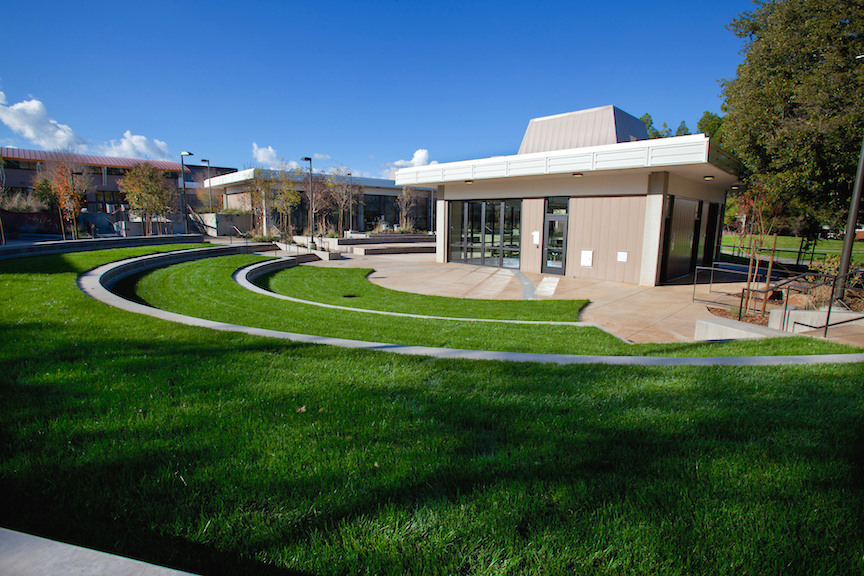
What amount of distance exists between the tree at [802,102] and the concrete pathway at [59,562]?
1543 cm

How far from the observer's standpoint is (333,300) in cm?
1196

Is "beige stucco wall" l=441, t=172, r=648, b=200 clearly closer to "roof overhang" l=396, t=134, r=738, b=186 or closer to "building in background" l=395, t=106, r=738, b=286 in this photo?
"building in background" l=395, t=106, r=738, b=286

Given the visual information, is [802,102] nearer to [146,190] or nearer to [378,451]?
[378,451]

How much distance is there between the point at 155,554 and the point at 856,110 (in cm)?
1560

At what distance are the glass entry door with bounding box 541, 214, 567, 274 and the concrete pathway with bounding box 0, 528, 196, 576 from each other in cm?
1790

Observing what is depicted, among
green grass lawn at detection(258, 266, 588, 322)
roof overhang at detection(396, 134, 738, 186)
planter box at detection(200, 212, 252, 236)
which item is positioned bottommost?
green grass lawn at detection(258, 266, 588, 322)

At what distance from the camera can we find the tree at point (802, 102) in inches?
448

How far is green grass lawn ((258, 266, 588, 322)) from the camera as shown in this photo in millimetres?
10395

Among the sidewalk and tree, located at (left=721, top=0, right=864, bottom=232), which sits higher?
tree, located at (left=721, top=0, right=864, bottom=232)

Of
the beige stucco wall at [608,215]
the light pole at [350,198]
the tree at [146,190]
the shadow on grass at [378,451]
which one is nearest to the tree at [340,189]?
the light pole at [350,198]

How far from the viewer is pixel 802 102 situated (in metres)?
12.0

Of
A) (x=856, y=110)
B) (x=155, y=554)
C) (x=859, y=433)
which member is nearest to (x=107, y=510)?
(x=155, y=554)

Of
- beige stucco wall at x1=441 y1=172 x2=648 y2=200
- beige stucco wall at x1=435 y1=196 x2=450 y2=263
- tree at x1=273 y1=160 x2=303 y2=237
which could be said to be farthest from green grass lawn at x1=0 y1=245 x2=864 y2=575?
tree at x1=273 y1=160 x2=303 y2=237

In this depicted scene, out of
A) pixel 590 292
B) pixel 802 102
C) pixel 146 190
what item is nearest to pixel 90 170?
pixel 146 190
